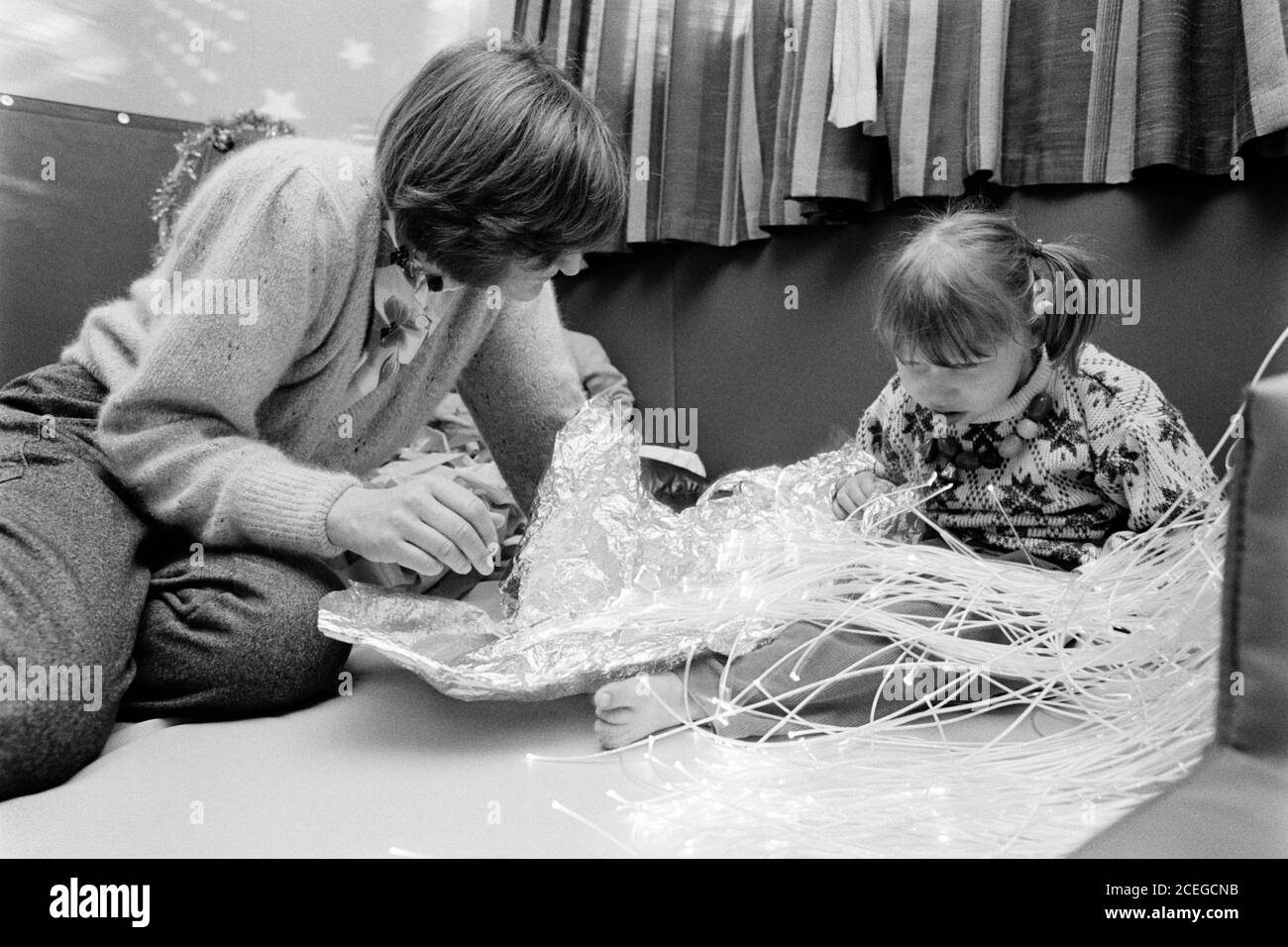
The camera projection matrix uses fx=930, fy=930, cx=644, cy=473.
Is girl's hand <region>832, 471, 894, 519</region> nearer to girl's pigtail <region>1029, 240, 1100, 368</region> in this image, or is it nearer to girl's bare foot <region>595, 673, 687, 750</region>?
girl's pigtail <region>1029, 240, 1100, 368</region>

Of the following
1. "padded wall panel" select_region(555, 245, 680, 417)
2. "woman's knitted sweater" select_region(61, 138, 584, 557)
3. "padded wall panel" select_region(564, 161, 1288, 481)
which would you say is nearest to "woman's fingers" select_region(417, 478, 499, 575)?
"woman's knitted sweater" select_region(61, 138, 584, 557)

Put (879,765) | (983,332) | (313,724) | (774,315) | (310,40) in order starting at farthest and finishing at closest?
(310,40) → (774,315) → (983,332) → (313,724) → (879,765)

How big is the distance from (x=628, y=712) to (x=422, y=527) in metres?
0.24

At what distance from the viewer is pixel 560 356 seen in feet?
3.98

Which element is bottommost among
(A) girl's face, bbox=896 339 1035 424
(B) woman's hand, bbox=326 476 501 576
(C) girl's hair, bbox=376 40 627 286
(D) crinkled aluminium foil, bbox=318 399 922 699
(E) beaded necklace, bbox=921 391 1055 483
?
(D) crinkled aluminium foil, bbox=318 399 922 699

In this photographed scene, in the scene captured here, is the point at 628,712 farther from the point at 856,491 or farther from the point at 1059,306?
the point at 1059,306

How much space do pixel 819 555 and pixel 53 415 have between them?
81cm

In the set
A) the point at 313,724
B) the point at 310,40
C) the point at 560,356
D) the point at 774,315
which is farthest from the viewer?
the point at 310,40

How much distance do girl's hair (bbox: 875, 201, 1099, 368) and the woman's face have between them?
355mm

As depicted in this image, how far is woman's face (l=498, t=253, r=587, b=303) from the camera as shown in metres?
0.95
